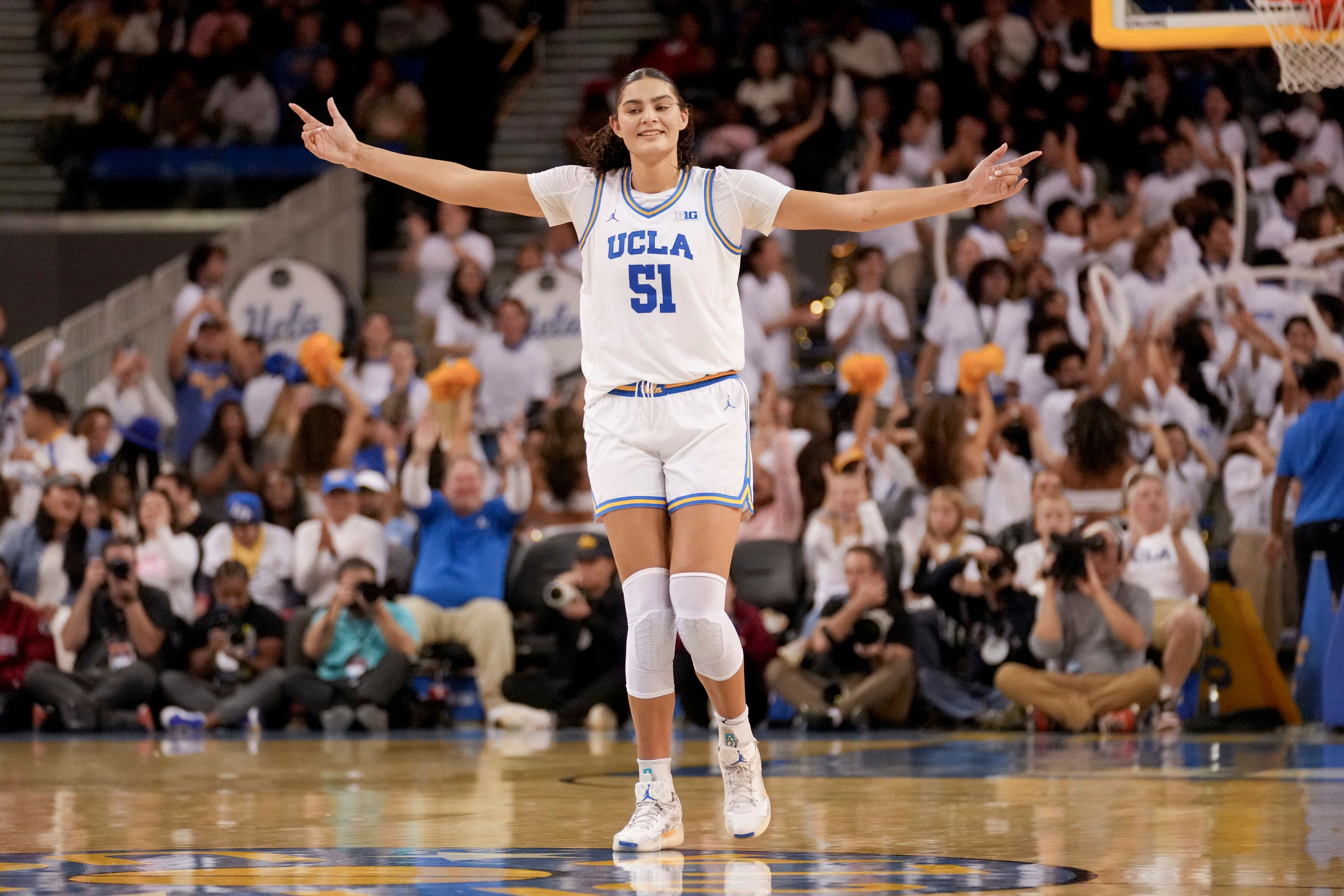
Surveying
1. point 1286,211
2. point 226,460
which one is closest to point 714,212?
point 226,460

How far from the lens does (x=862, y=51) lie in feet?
58.8

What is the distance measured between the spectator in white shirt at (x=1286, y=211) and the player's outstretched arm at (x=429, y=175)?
9614mm

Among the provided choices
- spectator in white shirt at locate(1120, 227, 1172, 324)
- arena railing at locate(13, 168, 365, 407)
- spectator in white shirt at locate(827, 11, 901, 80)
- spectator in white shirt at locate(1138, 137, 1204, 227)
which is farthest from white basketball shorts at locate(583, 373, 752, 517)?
spectator in white shirt at locate(827, 11, 901, 80)

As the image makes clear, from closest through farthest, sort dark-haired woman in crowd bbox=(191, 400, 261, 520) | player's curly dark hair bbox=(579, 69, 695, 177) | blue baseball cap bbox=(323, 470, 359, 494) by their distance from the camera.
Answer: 1. player's curly dark hair bbox=(579, 69, 695, 177)
2. blue baseball cap bbox=(323, 470, 359, 494)
3. dark-haired woman in crowd bbox=(191, 400, 261, 520)

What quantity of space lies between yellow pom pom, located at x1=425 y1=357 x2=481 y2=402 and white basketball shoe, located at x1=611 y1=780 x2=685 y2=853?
22.2 ft

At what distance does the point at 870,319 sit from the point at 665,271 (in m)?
8.62

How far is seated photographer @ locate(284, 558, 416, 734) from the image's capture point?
11469 millimetres

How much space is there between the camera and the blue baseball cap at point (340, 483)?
12414 mm

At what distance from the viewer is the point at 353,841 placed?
6.00 meters

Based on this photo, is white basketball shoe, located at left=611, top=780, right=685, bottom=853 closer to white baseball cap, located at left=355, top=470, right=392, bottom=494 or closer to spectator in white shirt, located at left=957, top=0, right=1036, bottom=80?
white baseball cap, located at left=355, top=470, right=392, bottom=494

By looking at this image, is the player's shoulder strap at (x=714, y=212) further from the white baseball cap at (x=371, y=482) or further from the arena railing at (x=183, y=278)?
the arena railing at (x=183, y=278)

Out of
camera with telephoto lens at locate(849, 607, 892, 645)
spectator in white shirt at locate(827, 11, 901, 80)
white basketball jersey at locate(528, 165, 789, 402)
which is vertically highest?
spectator in white shirt at locate(827, 11, 901, 80)

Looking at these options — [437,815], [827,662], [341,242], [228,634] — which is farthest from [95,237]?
[437,815]

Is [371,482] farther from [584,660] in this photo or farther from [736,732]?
[736,732]
